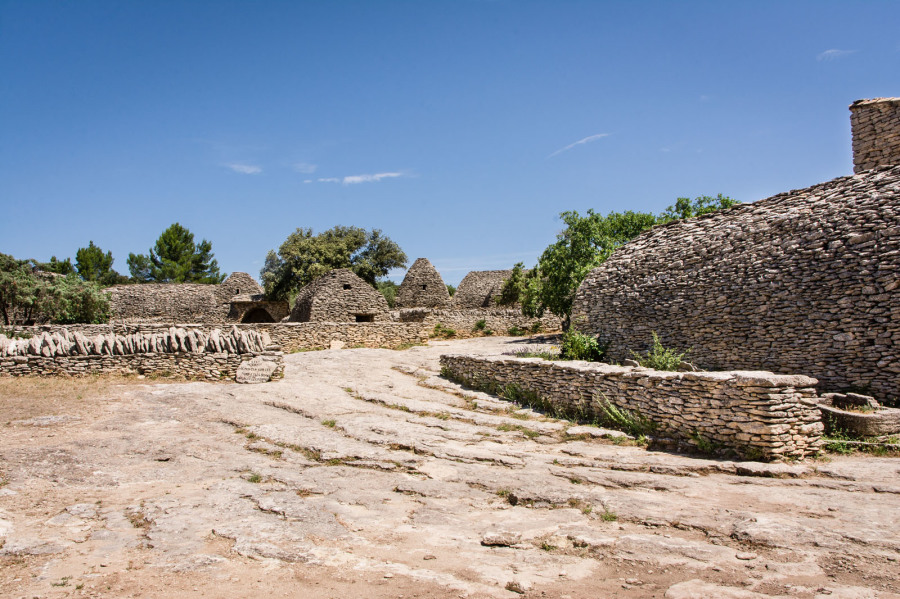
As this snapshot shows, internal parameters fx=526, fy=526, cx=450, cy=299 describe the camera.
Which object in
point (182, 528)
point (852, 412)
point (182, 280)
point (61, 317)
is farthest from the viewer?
point (182, 280)

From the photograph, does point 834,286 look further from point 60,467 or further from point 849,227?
point 60,467

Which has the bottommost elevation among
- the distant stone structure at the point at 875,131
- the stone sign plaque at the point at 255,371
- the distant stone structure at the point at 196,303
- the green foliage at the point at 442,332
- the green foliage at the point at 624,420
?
the green foliage at the point at 624,420

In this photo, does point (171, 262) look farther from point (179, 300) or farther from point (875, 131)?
point (875, 131)

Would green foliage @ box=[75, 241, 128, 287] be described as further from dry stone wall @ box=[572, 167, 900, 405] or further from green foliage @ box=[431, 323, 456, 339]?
dry stone wall @ box=[572, 167, 900, 405]

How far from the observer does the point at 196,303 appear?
39.5 m

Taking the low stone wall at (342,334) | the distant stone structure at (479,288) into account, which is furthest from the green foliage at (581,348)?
the distant stone structure at (479,288)

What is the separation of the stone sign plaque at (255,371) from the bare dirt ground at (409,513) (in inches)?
146

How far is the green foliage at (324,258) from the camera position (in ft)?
131

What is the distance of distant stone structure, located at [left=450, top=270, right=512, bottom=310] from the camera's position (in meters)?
44.6

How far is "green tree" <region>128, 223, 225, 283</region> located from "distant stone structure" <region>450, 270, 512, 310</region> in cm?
3717

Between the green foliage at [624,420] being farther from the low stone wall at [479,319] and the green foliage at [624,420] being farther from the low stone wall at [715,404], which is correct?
the low stone wall at [479,319]

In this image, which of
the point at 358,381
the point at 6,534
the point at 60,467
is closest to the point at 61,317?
the point at 358,381

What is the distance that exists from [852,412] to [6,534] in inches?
469

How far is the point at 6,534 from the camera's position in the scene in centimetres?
513
